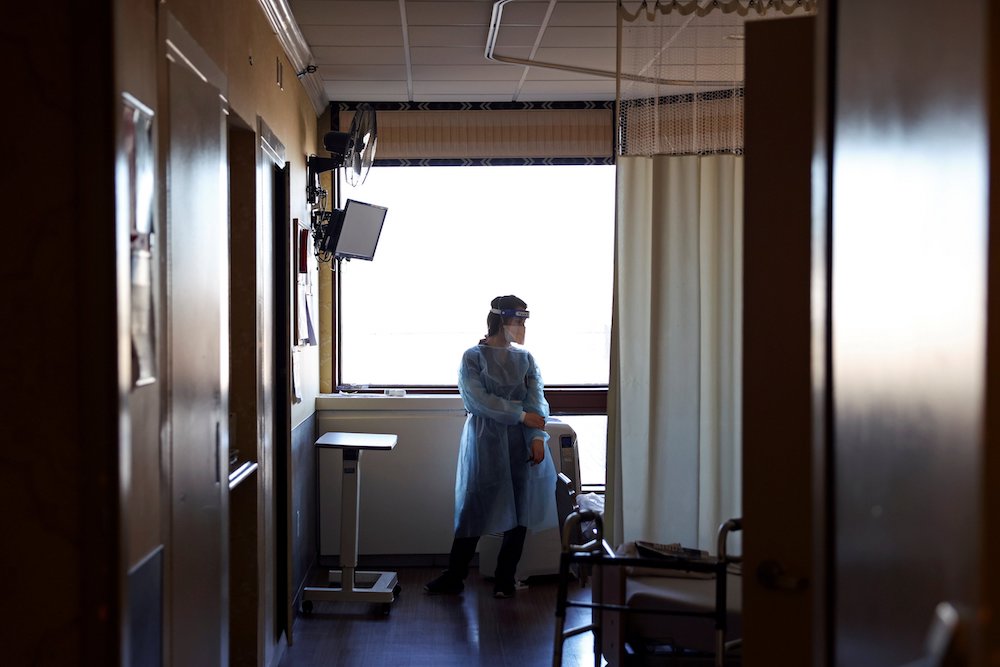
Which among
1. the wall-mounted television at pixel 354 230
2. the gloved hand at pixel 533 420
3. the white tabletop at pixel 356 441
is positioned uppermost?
the wall-mounted television at pixel 354 230

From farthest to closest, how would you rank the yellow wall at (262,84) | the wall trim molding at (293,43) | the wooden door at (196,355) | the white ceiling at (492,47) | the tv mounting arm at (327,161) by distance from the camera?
1. the tv mounting arm at (327,161)
2. the wall trim molding at (293,43)
3. the white ceiling at (492,47)
4. the yellow wall at (262,84)
5. the wooden door at (196,355)

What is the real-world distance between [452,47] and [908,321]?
3924mm

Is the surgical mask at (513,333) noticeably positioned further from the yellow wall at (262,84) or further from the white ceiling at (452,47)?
the white ceiling at (452,47)

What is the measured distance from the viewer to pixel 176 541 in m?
2.18

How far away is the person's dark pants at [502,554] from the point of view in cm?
505

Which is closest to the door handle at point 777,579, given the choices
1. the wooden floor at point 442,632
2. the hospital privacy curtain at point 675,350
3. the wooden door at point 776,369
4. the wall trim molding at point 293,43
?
the wooden door at point 776,369

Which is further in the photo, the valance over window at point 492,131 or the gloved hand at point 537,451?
the valance over window at point 492,131

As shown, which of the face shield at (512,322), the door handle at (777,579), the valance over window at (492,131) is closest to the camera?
the door handle at (777,579)

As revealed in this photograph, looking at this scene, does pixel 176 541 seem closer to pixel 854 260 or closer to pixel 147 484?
pixel 147 484

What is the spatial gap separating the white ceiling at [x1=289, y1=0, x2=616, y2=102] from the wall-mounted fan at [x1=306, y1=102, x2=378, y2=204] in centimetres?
32

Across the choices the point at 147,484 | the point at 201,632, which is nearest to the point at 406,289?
the point at 201,632

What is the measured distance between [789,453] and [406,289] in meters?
4.39

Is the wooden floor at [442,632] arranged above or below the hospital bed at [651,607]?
below

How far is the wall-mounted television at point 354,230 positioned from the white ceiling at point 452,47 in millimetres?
733
